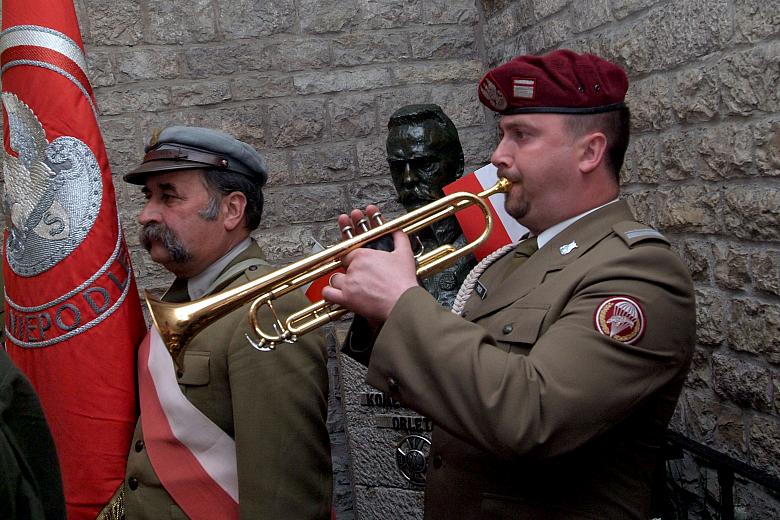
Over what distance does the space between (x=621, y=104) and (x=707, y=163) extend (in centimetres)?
141

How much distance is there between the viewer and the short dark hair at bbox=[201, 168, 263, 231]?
2.65 m

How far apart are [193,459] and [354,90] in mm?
3591

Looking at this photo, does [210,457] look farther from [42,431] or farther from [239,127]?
[239,127]

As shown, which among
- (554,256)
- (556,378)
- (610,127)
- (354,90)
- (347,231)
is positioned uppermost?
(354,90)

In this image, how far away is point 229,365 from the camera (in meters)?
2.31

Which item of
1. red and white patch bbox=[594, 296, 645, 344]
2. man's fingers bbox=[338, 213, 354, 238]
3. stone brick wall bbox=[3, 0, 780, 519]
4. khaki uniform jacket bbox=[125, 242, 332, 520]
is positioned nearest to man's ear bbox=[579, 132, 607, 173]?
red and white patch bbox=[594, 296, 645, 344]

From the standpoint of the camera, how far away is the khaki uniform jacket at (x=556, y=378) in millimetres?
1643

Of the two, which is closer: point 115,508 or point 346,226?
point 346,226

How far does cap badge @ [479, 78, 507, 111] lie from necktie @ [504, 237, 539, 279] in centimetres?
36

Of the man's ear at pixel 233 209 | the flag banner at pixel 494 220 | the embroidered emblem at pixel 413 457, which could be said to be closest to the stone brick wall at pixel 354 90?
the embroidered emblem at pixel 413 457

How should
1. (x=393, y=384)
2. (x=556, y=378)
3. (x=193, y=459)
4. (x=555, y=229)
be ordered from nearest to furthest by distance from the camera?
(x=556, y=378)
(x=393, y=384)
(x=555, y=229)
(x=193, y=459)

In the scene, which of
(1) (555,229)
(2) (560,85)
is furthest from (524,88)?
(1) (555,229)

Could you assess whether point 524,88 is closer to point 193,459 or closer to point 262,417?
point 262,417

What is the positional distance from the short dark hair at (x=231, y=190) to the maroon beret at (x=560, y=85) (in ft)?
3.19
